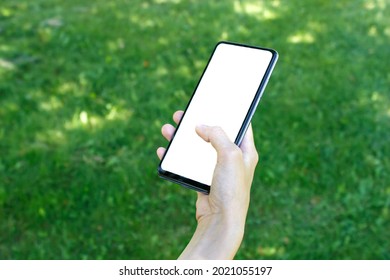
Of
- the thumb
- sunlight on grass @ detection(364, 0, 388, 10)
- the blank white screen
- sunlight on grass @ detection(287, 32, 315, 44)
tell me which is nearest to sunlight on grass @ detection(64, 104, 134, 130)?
the blank white screen

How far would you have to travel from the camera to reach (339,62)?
531cm

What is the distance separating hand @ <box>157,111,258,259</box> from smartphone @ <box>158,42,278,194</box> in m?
0.16

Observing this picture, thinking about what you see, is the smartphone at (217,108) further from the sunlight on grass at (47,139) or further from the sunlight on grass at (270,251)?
the sunlight on grass at (47,139)

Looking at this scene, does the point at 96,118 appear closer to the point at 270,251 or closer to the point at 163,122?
the point at 163,122

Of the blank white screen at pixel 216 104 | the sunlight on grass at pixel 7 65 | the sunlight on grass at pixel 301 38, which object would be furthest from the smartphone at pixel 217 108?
the sunlight on grass at pixel 7 65

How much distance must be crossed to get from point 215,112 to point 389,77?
3.05 metres

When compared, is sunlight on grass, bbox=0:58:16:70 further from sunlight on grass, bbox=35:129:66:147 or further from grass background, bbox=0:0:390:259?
sunlight on grass, bbox=35:129:66:147

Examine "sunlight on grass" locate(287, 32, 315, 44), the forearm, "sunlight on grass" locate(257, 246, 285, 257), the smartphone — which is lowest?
"sunlight on grass" locate(257, 246, 285, 257)

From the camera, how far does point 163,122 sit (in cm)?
465

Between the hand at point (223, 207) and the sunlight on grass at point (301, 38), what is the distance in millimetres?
3364

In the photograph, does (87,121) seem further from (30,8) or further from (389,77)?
(389,77)

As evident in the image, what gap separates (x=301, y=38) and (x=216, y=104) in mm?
3171

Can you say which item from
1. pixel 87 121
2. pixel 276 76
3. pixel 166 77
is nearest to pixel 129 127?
pixel 87 121

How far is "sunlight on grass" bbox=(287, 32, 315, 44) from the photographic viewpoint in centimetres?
563
